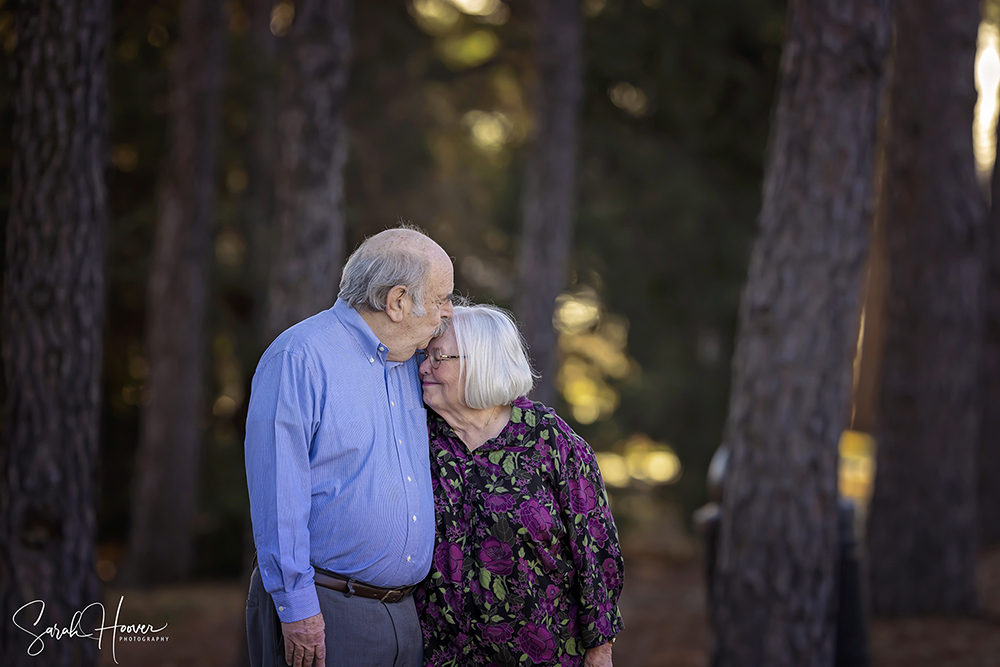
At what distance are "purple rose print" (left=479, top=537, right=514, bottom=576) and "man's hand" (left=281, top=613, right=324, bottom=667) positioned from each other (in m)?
0.56

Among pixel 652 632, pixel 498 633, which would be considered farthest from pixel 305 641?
pixel 652 632

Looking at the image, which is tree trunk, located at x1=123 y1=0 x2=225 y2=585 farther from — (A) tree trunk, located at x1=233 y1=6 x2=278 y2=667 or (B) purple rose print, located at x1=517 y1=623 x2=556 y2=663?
(B) purple rose print, located at x1=517 y1=623 x2=556 y2=663

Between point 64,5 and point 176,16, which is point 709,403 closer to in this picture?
point 176,16

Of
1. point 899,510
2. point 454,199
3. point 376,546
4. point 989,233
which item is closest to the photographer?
point 376,546

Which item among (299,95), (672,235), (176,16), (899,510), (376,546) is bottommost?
(899,510)

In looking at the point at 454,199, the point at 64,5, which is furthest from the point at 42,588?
the point at 454,199

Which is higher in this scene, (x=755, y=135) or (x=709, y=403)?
(x=755, y=135)

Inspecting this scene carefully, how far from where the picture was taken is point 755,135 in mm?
10719

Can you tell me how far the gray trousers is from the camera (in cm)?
278

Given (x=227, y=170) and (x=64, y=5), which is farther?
(x=227, y=170)

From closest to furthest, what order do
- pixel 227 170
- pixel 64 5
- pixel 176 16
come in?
pixel 64 5
pixel 176 16
pixel 227 170

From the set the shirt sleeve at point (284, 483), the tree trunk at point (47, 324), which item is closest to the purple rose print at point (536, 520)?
the shirt sleeve at point (284, 483)

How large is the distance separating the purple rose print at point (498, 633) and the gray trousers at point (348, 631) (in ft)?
0.81

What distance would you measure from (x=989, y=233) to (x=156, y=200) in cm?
951
